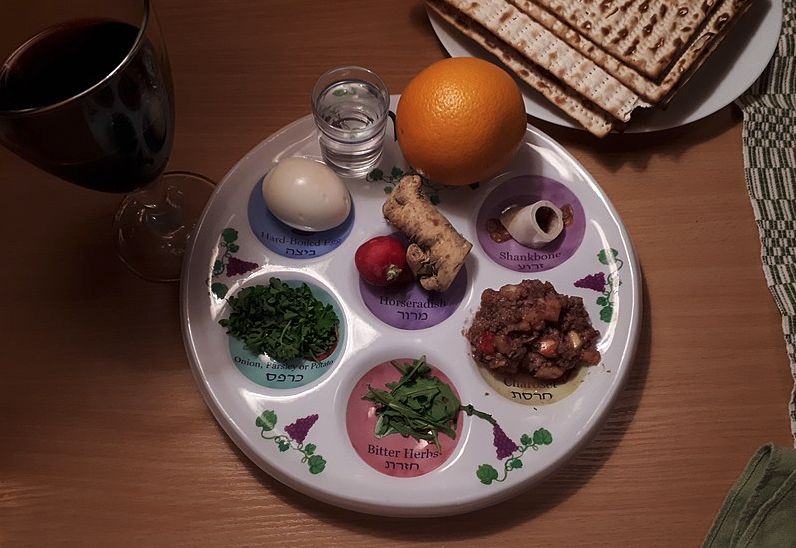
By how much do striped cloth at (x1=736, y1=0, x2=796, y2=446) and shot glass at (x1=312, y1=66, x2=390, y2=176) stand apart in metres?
0.57

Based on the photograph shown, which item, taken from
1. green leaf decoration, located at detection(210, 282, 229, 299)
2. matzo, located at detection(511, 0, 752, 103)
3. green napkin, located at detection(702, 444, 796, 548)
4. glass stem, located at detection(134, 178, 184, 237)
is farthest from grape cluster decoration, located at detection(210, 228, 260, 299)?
green napkin, located at detection(702, 444, 796, 548)

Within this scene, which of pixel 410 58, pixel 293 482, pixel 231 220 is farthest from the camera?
pixel 410 58

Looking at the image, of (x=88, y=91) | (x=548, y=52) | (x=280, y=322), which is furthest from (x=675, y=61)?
(x=88, y=91)

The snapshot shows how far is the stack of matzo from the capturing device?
3.27ft

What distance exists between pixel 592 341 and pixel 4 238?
85 centimetres

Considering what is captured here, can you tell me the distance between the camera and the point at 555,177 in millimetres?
985

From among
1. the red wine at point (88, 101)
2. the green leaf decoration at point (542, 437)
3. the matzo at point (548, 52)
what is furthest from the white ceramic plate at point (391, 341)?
the red wine at point (88, 101)

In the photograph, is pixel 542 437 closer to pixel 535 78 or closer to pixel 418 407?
pixel 418 407

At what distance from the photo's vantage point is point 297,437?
848 mm

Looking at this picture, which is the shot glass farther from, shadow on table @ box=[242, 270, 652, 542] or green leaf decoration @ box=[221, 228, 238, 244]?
shadow on table @ box=[242, 270, 652, 542]

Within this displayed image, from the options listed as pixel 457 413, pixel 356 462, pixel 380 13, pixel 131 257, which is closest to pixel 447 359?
pixel 457 413

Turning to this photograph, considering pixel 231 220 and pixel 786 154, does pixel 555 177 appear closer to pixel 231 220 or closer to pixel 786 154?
pixel 786 154

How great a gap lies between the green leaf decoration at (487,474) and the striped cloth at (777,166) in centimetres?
45

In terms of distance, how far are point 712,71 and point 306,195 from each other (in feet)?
2.18
